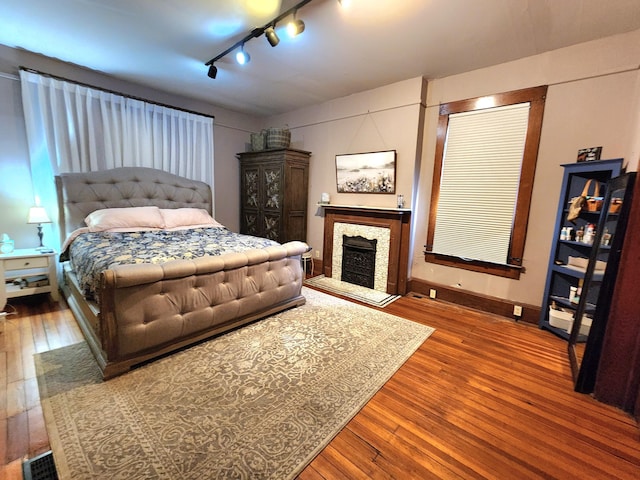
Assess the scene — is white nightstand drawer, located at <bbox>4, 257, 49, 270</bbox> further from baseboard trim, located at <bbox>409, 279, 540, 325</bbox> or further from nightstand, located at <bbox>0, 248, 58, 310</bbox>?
baseboard trim, located at <bbox>409, 279, 540, 325</bbox>

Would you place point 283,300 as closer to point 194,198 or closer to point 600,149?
point 194,198

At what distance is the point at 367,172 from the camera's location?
3.79 m

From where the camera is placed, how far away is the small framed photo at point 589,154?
239 cm

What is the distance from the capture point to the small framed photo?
239 cm

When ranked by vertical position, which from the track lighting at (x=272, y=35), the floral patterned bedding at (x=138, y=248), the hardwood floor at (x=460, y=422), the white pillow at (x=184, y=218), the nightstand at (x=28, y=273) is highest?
the track lighting at (x=272, y=35)

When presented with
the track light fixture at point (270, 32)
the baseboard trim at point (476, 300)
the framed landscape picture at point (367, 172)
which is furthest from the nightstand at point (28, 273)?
the baseboard trim at point (476, 300)

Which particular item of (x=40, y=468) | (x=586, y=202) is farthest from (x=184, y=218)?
(x=586, y=202)

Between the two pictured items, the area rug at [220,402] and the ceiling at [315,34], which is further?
the ceiling at [315,34]

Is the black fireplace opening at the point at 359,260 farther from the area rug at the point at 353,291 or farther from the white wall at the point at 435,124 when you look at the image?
the white wall at the point at 435,124

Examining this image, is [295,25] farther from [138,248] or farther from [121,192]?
[121,192]

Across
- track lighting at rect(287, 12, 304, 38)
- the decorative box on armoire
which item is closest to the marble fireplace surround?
the decorative box on armoire

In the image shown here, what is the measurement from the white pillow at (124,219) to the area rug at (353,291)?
7.11 ft

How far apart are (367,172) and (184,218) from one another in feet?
8.54

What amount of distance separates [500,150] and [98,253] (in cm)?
398
